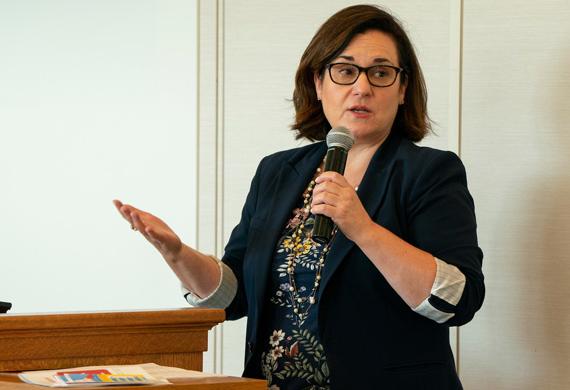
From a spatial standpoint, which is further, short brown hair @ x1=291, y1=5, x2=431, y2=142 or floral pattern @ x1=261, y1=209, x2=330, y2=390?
short brown hair @ x1=291, y1=5, x2=431, y2=142

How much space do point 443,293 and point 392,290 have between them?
15cm

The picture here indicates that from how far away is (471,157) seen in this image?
315 cm

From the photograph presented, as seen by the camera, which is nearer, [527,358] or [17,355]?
[17,355]

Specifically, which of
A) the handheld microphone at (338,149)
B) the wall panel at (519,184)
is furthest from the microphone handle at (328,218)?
the wall panel at (519,184)

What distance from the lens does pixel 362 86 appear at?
248cm

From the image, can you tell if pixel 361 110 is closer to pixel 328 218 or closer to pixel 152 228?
pixel 328 218

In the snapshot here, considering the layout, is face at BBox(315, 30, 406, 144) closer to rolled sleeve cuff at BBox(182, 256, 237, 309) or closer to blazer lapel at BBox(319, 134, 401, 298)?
blazer lapel at BBox(319, 134, 401, 298)

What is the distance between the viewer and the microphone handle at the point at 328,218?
6.98 ft

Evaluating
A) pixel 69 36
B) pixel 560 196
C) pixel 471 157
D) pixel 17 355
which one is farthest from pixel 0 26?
pixel 17 355

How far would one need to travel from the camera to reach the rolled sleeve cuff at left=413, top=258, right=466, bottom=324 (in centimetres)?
221

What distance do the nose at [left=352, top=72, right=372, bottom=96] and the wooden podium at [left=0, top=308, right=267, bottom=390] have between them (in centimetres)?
77

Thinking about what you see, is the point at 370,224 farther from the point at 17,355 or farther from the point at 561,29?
the point at 561,29

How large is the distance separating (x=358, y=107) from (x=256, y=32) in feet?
3.96

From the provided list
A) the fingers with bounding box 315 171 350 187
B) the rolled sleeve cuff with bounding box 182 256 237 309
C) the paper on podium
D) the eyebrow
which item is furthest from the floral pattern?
the paper on podium
